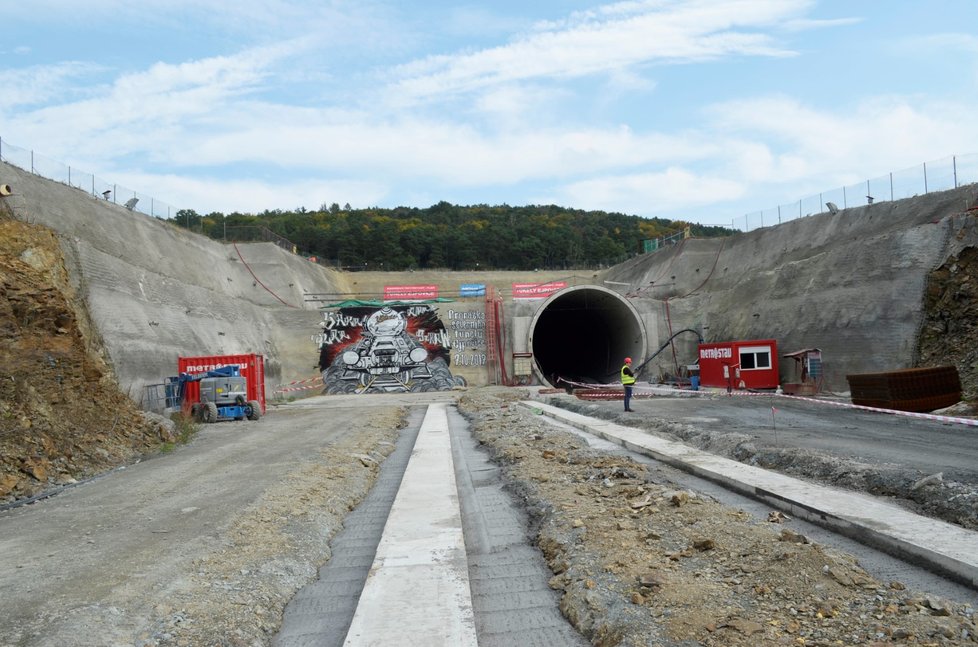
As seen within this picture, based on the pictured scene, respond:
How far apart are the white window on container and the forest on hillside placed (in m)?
61.2

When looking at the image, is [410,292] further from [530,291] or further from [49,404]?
[49,404]

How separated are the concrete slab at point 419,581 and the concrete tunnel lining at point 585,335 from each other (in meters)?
28.4

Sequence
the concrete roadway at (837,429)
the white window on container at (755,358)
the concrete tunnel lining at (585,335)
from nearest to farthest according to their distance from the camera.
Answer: the concrete roadway at (837,429) < the white window on container at (755,358) < the concrete tunnel lining at (585,335)

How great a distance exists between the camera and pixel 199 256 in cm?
3769

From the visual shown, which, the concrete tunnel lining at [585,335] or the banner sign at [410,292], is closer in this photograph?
the concrete tunnel lining at [585,335]

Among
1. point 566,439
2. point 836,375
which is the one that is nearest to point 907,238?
point 836,375

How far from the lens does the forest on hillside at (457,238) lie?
3839 inches

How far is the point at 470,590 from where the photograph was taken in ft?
17.9

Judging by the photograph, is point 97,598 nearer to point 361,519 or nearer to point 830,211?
→ point 361,519

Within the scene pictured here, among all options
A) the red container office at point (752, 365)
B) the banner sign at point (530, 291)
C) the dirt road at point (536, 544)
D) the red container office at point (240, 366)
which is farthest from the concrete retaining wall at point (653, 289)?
the dirt road at point (536, 544)

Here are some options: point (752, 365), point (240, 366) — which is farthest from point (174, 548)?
point (752, 365)

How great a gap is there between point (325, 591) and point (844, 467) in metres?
6.93

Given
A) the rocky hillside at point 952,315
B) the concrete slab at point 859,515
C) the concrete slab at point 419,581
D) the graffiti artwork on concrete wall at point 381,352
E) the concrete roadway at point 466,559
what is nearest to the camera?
the concrete slab at point 419,581

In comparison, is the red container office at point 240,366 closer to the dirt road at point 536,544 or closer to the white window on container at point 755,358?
the dirt road at point 536,544
